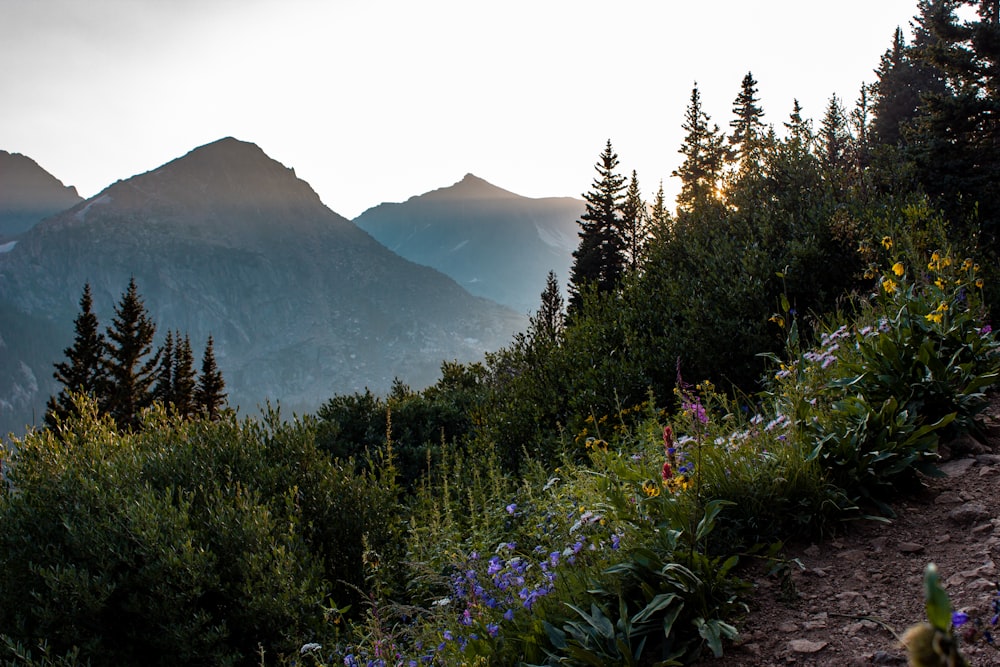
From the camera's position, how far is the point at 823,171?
1216 cm

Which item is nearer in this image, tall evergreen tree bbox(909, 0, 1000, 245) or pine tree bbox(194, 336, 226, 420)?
tall evergreen tree bbox(909, 0, 1000, 245)

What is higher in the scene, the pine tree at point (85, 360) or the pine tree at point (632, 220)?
the pine tree at point (632, 220)

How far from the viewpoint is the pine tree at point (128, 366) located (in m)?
36.3

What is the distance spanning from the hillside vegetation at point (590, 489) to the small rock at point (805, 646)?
0.24 meters

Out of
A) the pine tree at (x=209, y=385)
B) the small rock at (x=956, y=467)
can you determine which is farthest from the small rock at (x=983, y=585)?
the pine tree at (x=209, y=385)

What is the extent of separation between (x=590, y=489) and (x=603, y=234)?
3776cm

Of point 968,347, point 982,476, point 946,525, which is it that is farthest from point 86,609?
point 968,347

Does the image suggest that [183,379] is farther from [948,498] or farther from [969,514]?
[969,514]

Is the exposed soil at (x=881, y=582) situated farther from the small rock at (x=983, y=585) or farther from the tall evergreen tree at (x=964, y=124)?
the tall evergreen tree at (x=964, y=124)

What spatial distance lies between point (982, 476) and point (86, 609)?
6620 mm

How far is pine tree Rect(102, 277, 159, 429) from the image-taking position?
3631 centimetres

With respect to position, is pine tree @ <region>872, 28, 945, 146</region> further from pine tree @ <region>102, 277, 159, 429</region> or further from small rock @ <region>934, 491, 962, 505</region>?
pine tree @ <region>102, 277, 159, 429</region>

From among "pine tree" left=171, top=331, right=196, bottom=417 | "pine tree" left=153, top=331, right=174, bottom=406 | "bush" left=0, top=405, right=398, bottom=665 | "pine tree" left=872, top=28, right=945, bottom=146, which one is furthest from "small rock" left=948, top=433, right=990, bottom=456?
"pine tree" left=171, top=331, right=196, bottom=417

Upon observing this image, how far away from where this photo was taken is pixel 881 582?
9.62 ft
